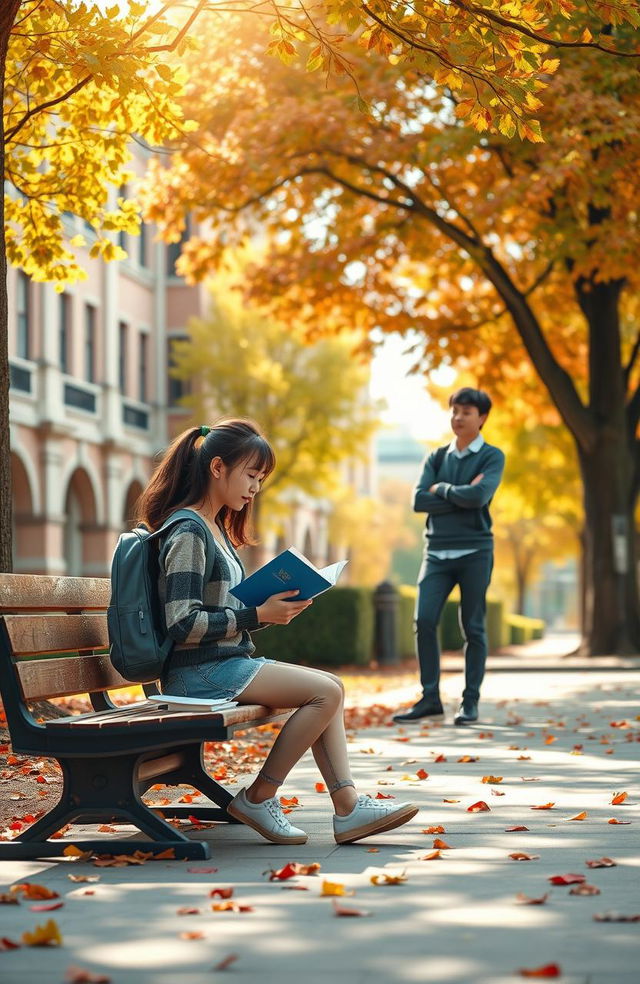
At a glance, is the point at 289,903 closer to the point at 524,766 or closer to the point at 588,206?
the point at 524,766

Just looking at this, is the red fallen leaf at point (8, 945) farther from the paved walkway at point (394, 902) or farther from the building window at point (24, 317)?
the building window at point (24, 317)

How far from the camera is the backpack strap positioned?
5.28 m

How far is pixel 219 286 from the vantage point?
38312 mm

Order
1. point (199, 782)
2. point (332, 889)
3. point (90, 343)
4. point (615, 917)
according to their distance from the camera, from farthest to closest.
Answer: point (90, 343), point (199, 782), point (332, 889), point (615, 917)

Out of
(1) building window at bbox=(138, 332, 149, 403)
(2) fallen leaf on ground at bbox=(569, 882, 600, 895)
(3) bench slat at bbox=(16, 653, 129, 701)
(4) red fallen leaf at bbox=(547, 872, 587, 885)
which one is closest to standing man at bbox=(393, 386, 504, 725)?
(3) bench slat at bbox=(16, 653, 129, 701)

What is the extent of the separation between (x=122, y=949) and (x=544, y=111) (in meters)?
14.4

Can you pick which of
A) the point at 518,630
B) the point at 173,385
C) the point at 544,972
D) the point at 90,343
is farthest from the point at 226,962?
the point at 518,630

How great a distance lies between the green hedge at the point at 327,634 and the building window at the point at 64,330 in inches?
605

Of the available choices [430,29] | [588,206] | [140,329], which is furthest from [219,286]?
[430,29]

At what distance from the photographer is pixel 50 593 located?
562cm

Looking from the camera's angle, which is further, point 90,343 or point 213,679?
point 90,343

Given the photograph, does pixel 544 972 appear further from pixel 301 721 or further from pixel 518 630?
pixel 518 630

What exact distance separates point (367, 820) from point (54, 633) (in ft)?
4.36

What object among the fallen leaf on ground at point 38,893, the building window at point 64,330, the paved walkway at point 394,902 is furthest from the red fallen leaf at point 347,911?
the building window at point 64,330
